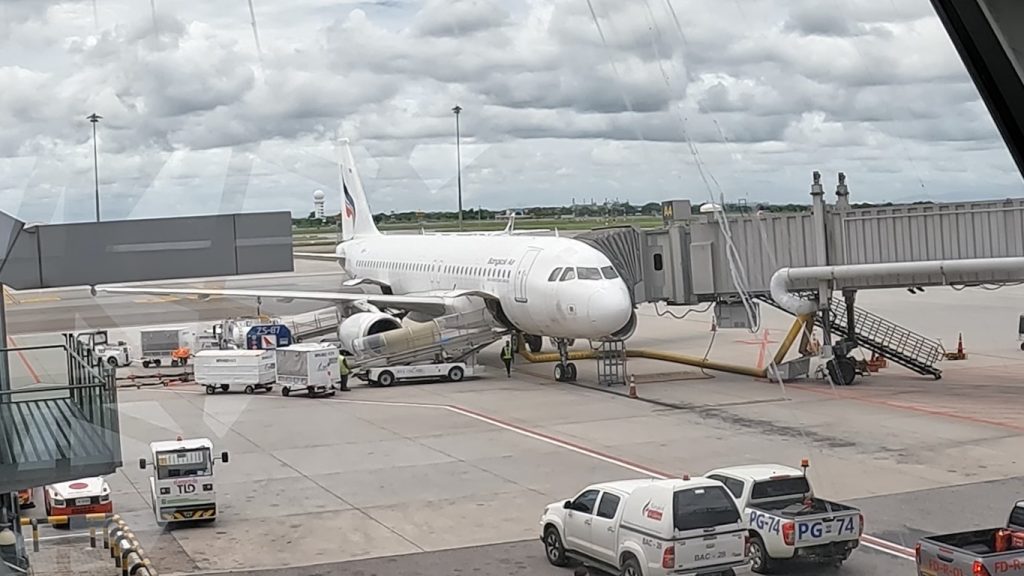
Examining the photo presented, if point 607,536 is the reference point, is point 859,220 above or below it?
above

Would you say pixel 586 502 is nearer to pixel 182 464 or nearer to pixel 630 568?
pixel 630 568

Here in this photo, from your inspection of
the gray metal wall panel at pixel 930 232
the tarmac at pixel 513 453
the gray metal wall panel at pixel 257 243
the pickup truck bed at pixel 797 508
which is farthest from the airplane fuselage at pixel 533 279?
the gray metal wall panel at pixel 257 243

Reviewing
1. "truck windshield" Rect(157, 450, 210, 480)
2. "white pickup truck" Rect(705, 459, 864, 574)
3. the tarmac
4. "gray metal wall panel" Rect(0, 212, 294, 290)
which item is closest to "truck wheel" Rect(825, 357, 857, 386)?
the tarmac

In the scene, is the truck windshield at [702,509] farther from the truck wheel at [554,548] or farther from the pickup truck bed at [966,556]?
the pickup truck bed at [966,556]

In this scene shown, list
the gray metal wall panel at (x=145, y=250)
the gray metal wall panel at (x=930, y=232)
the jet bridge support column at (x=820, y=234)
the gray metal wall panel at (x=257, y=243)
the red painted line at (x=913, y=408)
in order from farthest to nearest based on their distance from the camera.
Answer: the jet bridge support column at (x=820, y=234) < the gray metal wall panel at (x=930, y=232) < the red painted line at (x=913, y=408) < the gray metal wall panel at (x=257, y=243) < the gray metal wall panel at (x=145, y=250)

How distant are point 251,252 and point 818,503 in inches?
200

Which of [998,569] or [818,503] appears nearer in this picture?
[998,569]

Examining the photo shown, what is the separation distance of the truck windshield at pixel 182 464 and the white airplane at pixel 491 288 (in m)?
7.17

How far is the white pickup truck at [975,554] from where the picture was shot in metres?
7.58

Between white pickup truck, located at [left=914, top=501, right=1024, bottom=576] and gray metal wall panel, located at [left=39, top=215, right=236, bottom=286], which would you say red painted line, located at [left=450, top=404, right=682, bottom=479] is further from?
gray metal wall panel, located at [left=39, top=215, right=236, bottom=286]

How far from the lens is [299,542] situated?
10.4 meters

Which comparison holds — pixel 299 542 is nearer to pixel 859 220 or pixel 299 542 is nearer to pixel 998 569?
pixel 998 569

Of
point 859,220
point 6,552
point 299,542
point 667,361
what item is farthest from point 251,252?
point 667,361

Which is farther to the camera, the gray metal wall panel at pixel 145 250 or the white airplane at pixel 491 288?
the white airplane at pixel 491 288
